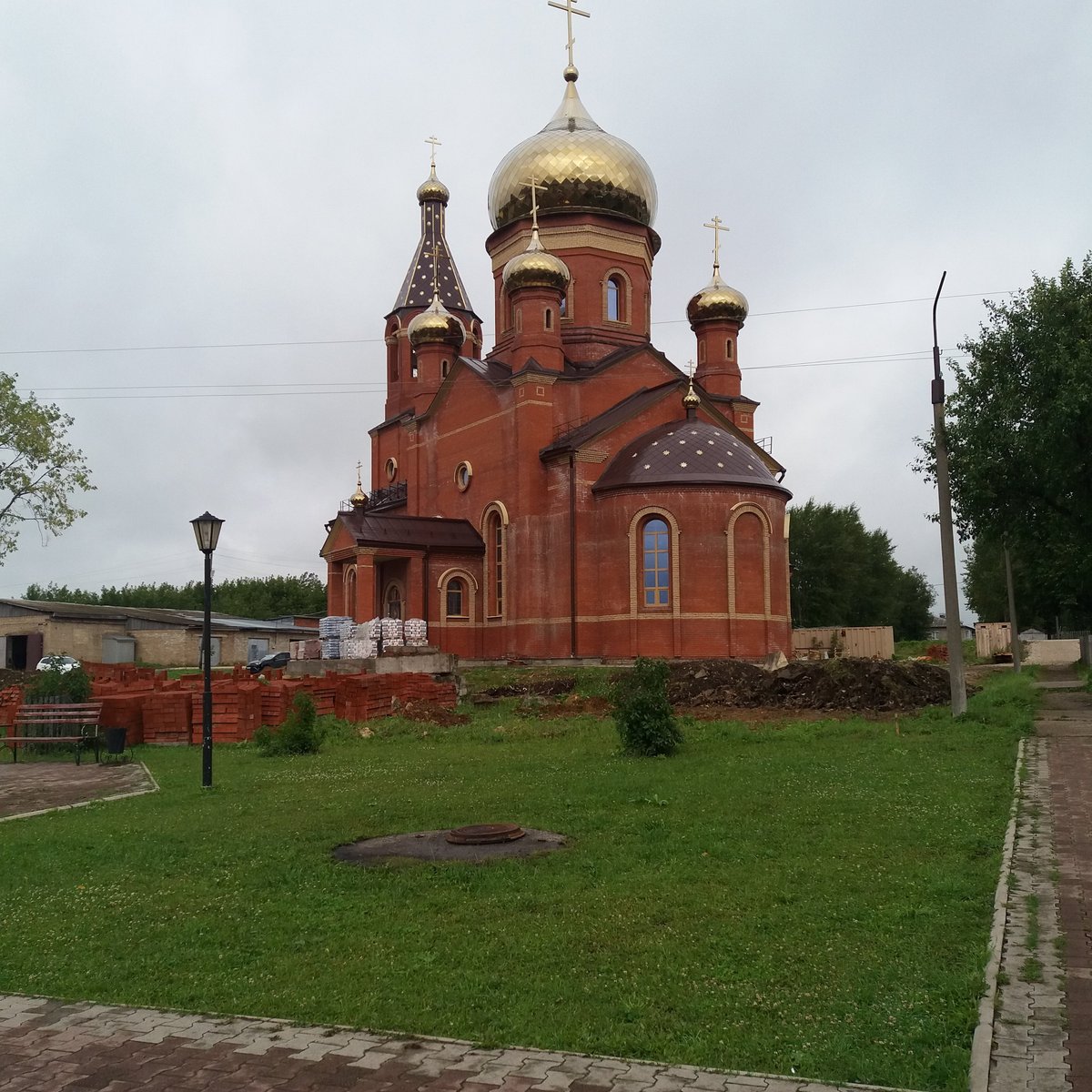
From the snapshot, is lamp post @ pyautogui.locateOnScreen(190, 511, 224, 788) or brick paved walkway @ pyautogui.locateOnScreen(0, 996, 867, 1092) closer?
brick paved walkway @ pyautogui.locateOnScreen(0, 996, 867, 1092)

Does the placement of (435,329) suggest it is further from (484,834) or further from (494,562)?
(484,834)

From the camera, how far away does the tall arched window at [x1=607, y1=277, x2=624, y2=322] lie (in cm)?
3306

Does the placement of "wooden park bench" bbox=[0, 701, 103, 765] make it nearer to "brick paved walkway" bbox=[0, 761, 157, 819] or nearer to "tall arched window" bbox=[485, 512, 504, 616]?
"brick paved walkway" bbox=[0, 761, 157, 819]

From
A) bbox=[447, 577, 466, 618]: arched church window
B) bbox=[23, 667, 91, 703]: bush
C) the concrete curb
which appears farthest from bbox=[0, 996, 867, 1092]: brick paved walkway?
bbox=[447, 577, 466, 618]: arched church window

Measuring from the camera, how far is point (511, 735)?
16.4 metres

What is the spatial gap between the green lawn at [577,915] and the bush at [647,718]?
212 cm

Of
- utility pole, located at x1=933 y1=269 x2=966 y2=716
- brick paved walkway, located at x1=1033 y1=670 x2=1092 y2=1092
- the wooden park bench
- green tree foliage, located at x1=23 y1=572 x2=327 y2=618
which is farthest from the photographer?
green tree foliage, located at x1=23 y1=572 x2=327 y2=618

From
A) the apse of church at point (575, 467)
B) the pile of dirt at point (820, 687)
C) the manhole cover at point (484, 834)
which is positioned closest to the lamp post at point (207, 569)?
the manhole cover at point (484, 834)

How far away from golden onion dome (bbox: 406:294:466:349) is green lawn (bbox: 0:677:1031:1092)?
2624 centimetres

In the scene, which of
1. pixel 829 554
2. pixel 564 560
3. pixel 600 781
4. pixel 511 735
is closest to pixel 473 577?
pixel 564 560

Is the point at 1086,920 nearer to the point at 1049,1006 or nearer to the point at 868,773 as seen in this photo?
the point at 1049,1006

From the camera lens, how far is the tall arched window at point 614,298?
3306 centimetres

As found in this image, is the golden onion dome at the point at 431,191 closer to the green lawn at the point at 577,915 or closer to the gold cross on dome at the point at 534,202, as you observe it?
the gold cross on dome at the point at 534,202

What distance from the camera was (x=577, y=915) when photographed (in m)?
5.91
